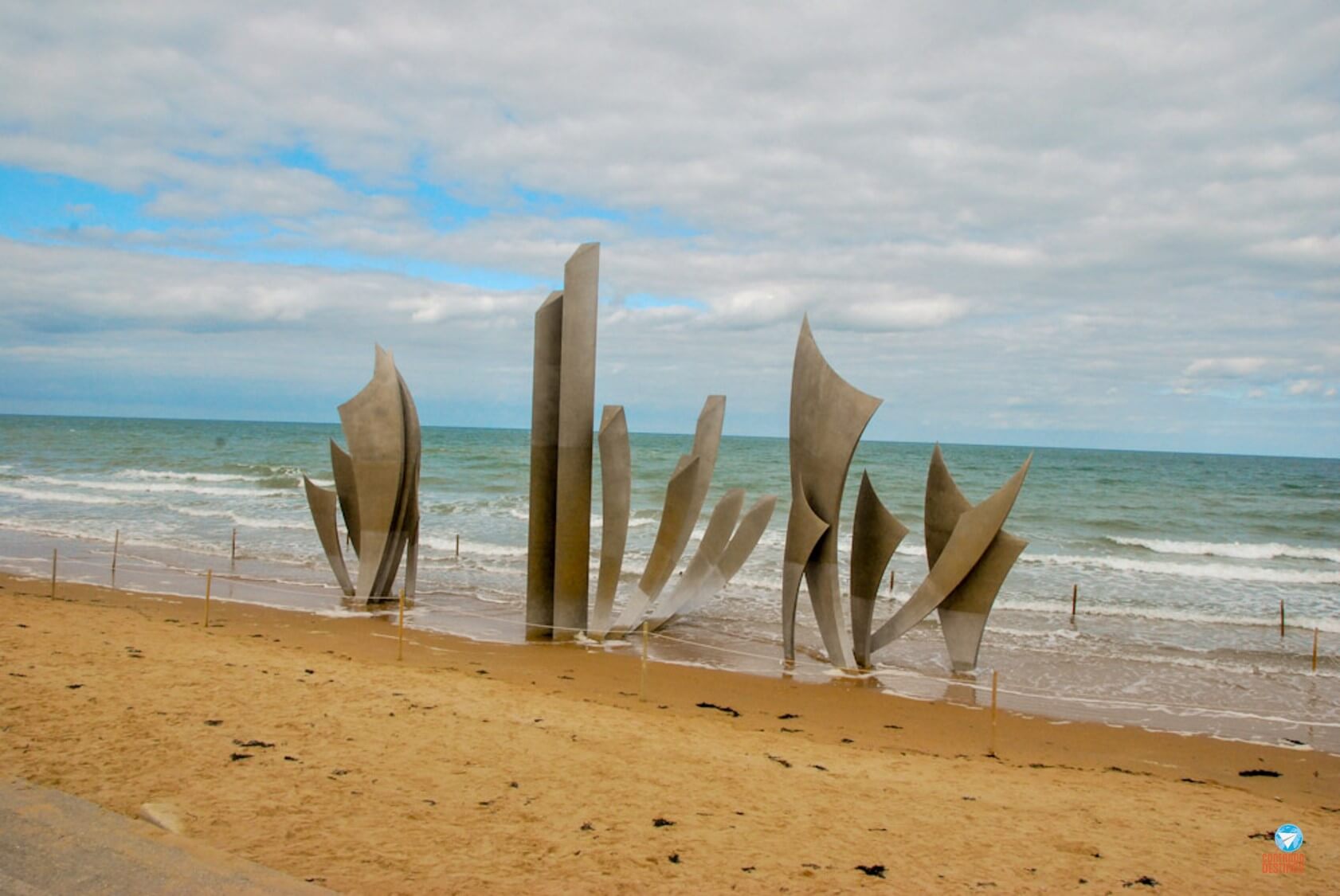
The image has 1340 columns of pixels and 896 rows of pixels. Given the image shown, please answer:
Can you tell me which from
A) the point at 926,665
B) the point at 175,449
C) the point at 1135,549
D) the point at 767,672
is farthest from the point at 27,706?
the point at 175,449

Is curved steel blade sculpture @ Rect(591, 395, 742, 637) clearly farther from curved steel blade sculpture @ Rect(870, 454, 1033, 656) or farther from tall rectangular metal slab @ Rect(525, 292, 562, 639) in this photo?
curved steel blade sculpture @ Rect(870, 454, 1033, 656)

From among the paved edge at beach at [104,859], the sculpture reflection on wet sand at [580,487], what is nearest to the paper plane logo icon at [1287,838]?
the paved edge at beach at [104,859]

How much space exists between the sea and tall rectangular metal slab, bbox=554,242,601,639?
102 cm

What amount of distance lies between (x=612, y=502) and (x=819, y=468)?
261 cm

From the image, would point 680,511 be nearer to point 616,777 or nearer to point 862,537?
point 862,537

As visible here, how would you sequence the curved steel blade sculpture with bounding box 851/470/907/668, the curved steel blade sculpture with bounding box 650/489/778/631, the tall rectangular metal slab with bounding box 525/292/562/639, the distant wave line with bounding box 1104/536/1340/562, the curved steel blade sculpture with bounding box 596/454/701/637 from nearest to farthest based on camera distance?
the curved steel blade sculpture with bounding box 851/470/907/668
the tall rectangular metal slab with bounding box 525/292/562/639
the curved steel blade sculpture with bounding box 596/454/701/637
the curved steel blade sculpture with bounding box 650/489/778/631
the distant wave line with bounding box 1104/536/1340/562

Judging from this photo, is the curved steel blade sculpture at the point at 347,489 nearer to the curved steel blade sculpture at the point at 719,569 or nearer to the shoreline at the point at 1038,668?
the shoreline at the point at 1038,668

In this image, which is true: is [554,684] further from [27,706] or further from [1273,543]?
[1273,543]

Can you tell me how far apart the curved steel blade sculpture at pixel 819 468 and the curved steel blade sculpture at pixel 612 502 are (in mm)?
2061

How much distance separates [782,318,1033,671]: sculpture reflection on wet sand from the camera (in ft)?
32.3

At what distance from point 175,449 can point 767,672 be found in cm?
4906

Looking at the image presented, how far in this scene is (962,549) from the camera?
986 cm

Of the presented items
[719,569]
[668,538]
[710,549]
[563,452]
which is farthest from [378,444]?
[719,569]

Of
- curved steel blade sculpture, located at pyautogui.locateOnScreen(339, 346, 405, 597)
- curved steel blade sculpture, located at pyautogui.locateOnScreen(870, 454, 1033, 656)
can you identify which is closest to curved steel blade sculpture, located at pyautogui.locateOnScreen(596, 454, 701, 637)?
curved steel blade sculpture, located at pyautogui.locateOnScreen(870, 454, 1033, 656)
